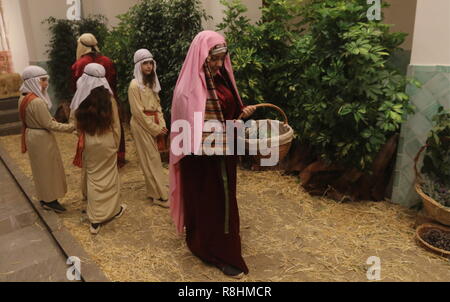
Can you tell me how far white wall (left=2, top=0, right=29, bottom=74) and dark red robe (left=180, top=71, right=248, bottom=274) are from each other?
706cm

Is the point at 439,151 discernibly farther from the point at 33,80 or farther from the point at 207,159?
the point at 33,80

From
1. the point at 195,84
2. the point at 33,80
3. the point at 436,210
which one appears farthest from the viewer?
the point at 33,80

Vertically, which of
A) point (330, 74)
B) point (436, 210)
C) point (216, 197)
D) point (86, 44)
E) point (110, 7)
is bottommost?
point (436, 210)

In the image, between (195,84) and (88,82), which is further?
(88,82)

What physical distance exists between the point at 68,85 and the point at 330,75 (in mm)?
6176

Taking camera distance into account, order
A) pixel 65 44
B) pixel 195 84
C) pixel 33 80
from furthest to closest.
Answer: pixel 65 44 → pixel 33 80 → pixel 195 84

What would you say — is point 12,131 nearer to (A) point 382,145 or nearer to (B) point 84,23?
(B) point 84,23

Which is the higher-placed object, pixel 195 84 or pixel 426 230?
pixel 195 84

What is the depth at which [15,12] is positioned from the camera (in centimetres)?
863

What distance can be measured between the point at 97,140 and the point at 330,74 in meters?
2.57

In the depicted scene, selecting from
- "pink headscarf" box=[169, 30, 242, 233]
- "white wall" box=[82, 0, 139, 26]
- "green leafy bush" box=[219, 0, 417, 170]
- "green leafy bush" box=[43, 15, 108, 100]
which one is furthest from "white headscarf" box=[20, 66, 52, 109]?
"white wall" box=[82, 0, 139, 26]

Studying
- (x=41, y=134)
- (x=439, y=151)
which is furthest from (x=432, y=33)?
(x=41, y=134)

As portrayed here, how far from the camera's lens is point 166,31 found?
18.1 ft

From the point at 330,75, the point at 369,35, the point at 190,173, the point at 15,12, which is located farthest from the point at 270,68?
the point at 15,12
